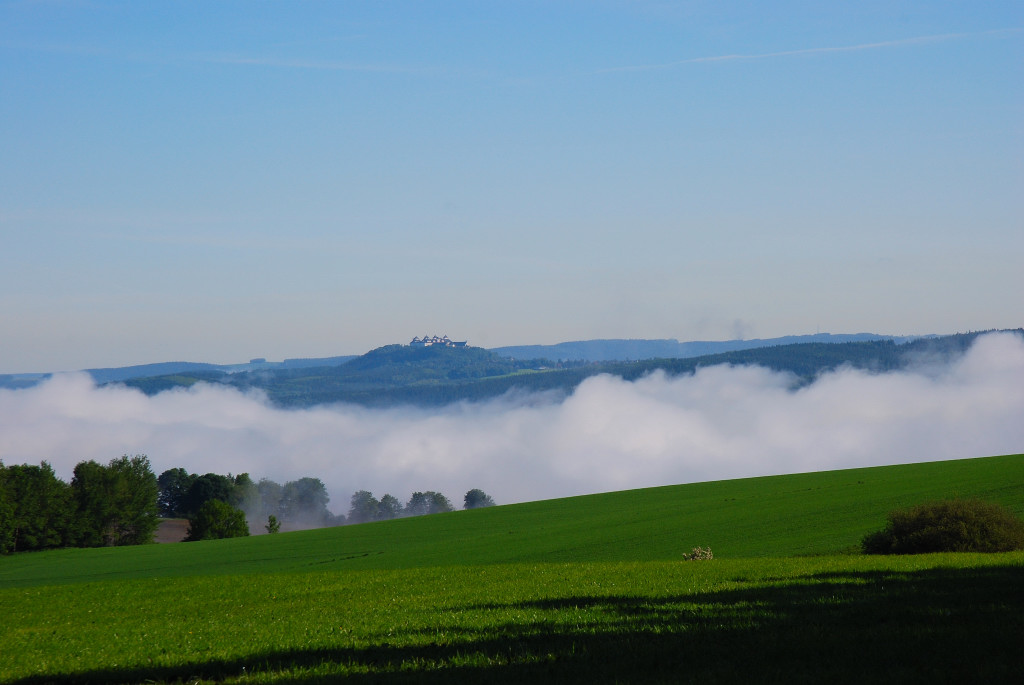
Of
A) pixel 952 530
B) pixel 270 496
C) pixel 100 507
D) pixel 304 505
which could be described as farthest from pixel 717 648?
pixel 304 505

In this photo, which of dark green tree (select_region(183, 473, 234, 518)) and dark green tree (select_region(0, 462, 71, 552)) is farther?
dark green tree (select_region(183, 473, 234, 518))

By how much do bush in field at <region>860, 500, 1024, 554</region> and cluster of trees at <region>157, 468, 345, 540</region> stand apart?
90.4m

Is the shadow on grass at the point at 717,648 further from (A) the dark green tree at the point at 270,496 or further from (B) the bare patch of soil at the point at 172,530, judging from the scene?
(A) the dark green tree at the point at 270,496

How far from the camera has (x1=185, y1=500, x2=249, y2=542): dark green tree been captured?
10944 cm

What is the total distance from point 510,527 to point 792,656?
63092 mm

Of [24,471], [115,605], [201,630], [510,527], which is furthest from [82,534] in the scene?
[201,630]

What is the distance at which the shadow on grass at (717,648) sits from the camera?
39.8ft

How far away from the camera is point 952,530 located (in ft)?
111

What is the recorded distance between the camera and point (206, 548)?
82062 millimetres

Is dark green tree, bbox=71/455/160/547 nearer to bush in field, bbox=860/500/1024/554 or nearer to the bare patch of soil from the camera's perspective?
the bare patch of soil

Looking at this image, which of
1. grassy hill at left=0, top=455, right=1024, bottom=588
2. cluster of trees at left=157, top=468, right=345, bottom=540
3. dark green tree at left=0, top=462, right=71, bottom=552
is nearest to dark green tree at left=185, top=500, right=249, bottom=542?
cluster of trees at left=157, top=468, right=345, bottom=540

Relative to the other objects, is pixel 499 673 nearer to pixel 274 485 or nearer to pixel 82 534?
pixel 82 534

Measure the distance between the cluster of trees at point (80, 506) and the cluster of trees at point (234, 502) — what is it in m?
6.99

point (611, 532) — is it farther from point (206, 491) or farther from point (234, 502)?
point (206, 491)
